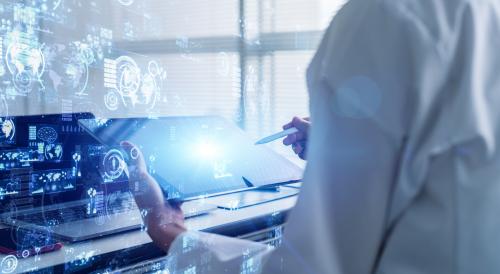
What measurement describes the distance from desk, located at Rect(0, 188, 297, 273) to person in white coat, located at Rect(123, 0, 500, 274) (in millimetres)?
104

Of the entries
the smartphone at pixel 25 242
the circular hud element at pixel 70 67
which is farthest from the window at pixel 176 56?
the smartphone at pixel 25 242

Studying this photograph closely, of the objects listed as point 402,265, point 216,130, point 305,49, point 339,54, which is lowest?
point 402,265

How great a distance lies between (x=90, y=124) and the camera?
917 millimetres

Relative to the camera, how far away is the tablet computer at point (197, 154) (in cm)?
98

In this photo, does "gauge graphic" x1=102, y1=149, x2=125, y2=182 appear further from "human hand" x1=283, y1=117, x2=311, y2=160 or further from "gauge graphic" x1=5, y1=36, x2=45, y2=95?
"human hand" x1=283, y1=117, x2=311, y2=160

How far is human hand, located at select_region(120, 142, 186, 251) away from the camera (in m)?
0.87

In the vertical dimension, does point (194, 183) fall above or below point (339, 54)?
below

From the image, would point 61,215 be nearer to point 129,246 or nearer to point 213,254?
point 129,246

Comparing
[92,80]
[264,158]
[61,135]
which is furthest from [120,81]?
[264,158]

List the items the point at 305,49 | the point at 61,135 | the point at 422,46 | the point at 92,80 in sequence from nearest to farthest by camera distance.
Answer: the point at 422,46 → the point at 61,135 → the point at 92,80 → the point at 305,49

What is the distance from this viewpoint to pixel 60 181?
2.71 ft

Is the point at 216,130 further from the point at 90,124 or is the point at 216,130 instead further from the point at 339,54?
the point at 339,54

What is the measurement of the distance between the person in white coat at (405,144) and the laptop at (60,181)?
0.49 meters

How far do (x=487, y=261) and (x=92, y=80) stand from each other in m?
0.84
